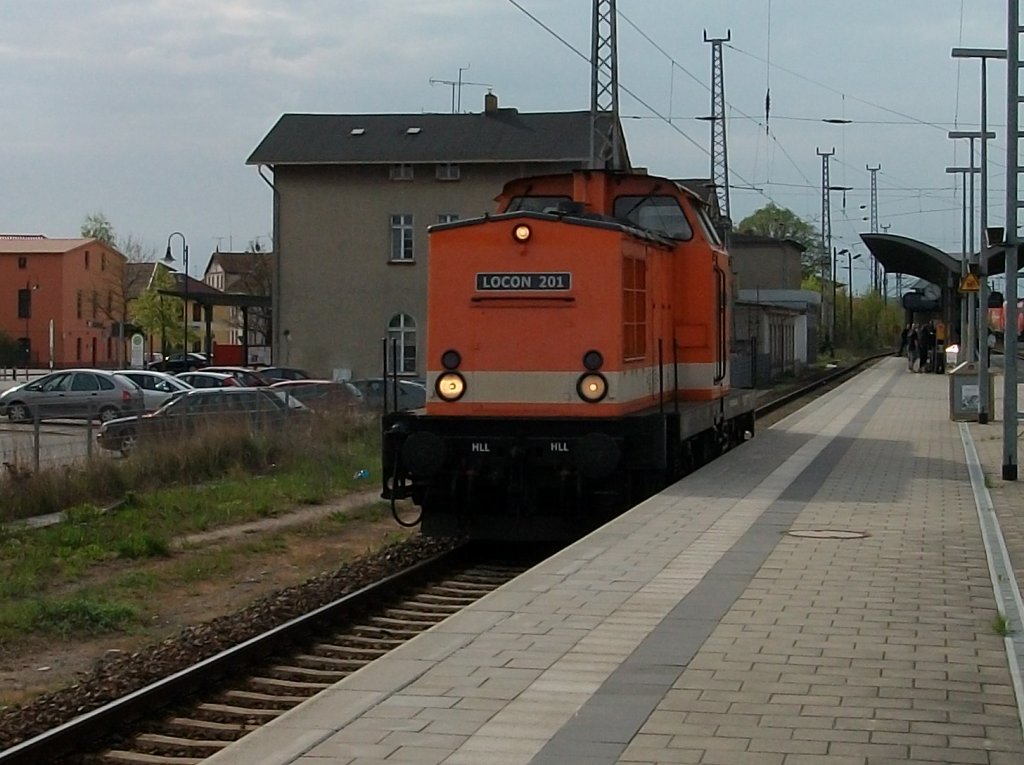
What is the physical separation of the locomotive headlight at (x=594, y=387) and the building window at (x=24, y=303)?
7404 centimetres

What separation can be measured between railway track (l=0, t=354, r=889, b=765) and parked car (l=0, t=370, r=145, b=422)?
20935 mm

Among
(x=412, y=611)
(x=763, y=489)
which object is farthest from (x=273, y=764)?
(x=763, y=489)

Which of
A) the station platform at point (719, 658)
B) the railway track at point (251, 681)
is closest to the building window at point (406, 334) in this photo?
the station platform at point (719, 658)

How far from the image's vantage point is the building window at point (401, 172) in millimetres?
50031

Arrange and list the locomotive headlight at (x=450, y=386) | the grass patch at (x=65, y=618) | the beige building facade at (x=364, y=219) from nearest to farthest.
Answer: the grass patch at (x=65, y=618) → the locomotive headlight at (x=450, y=386) → the beige building facade at (x=364, y=219)

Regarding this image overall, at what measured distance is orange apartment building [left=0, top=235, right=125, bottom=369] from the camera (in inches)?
3189

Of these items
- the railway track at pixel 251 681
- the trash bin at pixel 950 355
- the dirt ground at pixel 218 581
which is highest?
the trash bin at pixel 950 355

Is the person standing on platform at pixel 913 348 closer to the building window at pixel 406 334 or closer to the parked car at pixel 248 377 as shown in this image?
the building window at pixel 406 334

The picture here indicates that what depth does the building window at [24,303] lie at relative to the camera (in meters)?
81.2

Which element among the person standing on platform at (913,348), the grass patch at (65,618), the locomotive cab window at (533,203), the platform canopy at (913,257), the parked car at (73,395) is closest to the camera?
the grass patch at (65,618)

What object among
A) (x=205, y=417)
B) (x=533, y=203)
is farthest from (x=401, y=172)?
(x=533, y=203)

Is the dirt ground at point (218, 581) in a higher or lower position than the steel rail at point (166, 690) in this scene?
lower

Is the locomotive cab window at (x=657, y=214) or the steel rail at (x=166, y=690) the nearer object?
the steel rail at (x=166, y=690)

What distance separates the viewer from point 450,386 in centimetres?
1325
